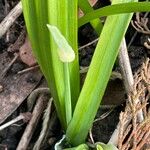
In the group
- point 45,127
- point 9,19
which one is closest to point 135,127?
point 45,127

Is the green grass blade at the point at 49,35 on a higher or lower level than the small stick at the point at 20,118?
higher

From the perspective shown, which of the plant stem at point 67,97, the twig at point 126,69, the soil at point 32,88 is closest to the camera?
the plant stem at point 67,97

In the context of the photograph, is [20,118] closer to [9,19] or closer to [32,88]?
[32,88]

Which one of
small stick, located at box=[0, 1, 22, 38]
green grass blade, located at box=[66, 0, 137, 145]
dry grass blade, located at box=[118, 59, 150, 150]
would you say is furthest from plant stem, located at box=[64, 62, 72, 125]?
small stick, located at box=[0, 1, 22, 38]

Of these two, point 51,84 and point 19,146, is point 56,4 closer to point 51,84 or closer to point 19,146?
point 51,84

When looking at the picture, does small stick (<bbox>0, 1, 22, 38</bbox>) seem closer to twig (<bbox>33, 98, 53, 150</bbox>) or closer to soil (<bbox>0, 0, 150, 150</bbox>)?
soil (<bbox>0, 0, 150, 150</bbox>)

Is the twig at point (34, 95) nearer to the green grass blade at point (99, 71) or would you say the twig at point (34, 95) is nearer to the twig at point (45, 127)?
the twig at point (45, 127)

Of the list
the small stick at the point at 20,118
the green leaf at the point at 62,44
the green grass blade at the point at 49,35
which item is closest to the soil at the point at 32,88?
the small stick at the point at 20,118

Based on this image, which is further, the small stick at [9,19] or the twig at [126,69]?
the small stick at [9,19]
